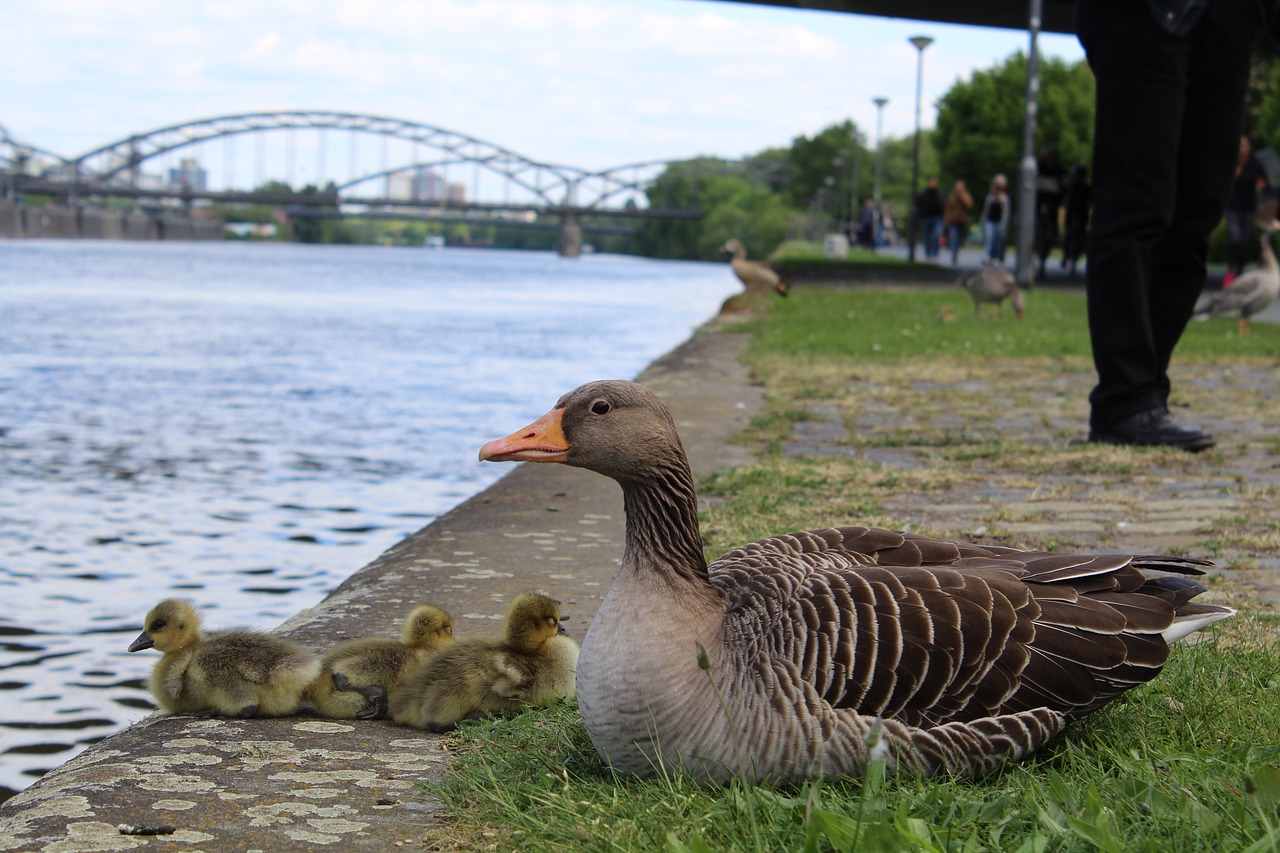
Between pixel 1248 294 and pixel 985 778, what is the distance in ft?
49.1

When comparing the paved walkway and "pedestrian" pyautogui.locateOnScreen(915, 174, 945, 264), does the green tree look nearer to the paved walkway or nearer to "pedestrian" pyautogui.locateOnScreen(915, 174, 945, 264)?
"pedestrian" pyautogui.locateOnScreen(915, 174, 945, 264)

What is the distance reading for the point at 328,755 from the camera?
3.33m

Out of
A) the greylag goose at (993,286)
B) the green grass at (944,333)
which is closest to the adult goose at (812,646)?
the green grass at (944,333)

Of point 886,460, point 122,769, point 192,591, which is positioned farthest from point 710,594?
point 886,460

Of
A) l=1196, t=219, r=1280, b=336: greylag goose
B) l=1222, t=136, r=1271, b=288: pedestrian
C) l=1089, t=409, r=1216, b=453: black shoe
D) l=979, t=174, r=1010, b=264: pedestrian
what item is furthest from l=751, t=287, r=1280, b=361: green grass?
l=979, t=174, r=1010, b=264: pedestrian

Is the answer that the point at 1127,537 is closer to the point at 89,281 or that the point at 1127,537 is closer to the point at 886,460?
the point at 886,460

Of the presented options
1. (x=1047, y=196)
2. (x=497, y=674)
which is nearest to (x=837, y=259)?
(x=1047, y=196)

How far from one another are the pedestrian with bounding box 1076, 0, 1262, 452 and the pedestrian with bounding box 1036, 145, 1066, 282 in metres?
22.8

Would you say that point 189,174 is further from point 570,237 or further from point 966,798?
point 966,798

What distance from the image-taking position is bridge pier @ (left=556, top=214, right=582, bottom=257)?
12681 cm

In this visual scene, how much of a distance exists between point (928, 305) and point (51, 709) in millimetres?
19965

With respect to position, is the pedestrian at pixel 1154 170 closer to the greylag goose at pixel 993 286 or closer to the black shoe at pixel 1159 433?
the black shoe at pixel 1159 433

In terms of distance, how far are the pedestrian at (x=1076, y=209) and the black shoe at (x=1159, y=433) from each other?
2175 centimetres

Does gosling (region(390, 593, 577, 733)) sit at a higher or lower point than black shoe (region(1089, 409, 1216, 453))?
lower
